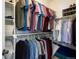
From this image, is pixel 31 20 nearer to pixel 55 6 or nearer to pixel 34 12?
pixel 34 12

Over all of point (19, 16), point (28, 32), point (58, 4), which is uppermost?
point (58, 4)

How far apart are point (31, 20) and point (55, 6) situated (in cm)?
181

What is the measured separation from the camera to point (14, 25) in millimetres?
2693

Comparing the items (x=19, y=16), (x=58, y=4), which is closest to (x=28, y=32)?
(x=19, y=16)

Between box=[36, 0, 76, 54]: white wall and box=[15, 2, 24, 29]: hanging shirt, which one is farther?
box=[36, 0, 76, 54]: white wall

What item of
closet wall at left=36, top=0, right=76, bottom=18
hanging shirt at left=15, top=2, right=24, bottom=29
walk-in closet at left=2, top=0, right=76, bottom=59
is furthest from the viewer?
closet wall at left=36, top=0, right=76, bottom=18

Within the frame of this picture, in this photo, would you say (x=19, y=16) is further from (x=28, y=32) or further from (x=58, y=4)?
(x=58, y=4)

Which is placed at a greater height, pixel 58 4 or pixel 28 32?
pixel 58 4

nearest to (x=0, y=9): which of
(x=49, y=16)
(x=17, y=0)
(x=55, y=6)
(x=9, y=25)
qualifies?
(x=9, y=25)

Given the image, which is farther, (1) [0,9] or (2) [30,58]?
(2) [30,58]

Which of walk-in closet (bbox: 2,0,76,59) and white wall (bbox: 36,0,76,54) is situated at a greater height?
white wall (bbox: 36,0,76,54)

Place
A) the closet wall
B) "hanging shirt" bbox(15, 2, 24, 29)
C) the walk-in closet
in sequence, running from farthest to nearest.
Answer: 1. the closet wall
2. "hanging shirt" bbox(15, 2, 24, 29)
3. the walk-in closet

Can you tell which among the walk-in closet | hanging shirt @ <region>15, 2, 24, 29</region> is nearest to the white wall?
the walk-in closet

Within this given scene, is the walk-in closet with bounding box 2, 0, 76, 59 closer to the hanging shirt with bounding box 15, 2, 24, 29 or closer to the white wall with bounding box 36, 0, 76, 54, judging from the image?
the hanging shirt with bounding box 15, 2, 24, 29
